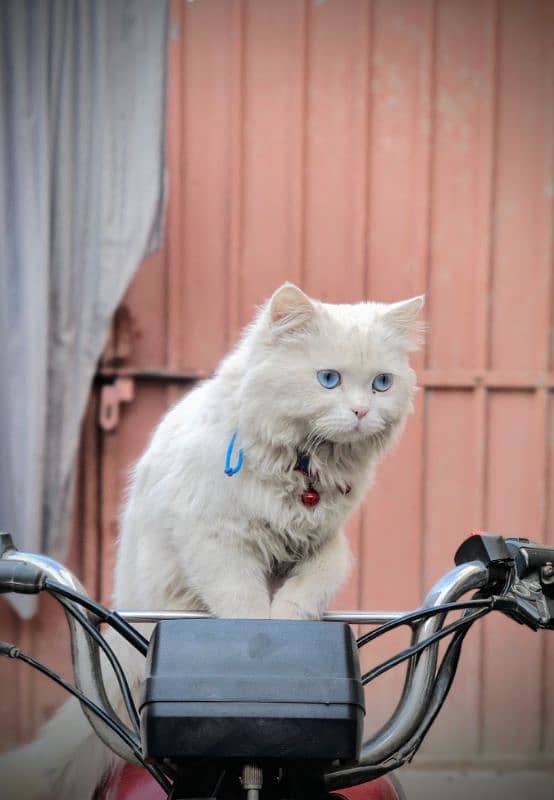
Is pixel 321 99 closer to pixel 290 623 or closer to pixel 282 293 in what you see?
pixel 282 293

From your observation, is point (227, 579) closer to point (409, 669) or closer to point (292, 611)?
point (292, 611)

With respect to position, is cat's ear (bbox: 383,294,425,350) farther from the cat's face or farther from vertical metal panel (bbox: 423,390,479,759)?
vertical metal panel (bbox: 423,390,479,759)

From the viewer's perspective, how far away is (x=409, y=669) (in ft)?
3.98

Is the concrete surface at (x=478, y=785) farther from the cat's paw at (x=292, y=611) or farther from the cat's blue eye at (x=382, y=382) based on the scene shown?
the cat's blue eye at (x=382, y=382)

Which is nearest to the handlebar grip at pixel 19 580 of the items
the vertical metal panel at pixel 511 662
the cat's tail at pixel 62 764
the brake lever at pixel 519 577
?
the cat's tail at pixel 62 764

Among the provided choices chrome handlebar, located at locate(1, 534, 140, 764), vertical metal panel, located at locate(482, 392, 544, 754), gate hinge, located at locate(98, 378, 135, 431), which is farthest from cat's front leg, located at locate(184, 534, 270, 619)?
vertical metal panel, located at locate(482, 392, 544, 754)

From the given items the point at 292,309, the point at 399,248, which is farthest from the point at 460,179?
the point at 292,309

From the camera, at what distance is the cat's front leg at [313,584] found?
1393 millimetres

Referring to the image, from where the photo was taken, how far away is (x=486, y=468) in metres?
3.61

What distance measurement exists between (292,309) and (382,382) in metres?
0.18

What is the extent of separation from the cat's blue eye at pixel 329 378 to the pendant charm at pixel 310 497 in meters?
0.19

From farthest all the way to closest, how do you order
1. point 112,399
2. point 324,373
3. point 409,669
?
point 112,399
point 324,373
point 409,669

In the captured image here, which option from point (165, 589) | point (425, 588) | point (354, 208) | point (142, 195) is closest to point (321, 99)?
point (354, 208)

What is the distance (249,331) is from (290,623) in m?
0.70
